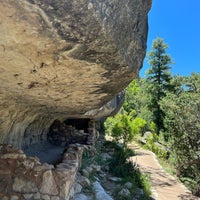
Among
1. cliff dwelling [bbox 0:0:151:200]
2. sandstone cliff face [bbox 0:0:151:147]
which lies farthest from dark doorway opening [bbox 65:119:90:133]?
sandstone cliff face [bbox 0:0:151:147]

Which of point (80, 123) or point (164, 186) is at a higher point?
point (80, 123)

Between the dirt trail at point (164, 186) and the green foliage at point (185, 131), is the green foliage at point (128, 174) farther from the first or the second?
the green foliage at point (185, 131)

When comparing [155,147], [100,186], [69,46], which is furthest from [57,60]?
[155,147]

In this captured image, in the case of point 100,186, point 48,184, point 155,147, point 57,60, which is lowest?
point 100,186

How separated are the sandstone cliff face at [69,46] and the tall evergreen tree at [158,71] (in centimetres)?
1767

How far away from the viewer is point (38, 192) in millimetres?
3299

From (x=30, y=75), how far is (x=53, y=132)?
20.1ft

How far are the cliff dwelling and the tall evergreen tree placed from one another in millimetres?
17028

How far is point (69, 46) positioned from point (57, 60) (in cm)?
23

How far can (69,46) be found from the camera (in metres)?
1.89

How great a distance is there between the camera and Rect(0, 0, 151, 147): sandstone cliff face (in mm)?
1605

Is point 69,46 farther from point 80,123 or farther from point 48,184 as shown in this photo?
point 80,123

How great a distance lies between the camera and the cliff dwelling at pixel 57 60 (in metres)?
1.63

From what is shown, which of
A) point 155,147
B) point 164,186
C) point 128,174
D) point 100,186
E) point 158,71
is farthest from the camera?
point 158,71
